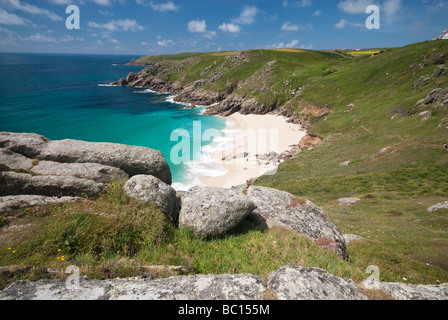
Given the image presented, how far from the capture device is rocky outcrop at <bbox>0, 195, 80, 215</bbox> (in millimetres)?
9547

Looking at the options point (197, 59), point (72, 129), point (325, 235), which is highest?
point (197, 59)

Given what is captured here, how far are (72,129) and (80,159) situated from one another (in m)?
86.7

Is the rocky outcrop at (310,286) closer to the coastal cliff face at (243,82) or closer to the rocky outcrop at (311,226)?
the rocky outcrop at (311,226)

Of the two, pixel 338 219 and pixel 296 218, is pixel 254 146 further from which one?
pixel 296 218

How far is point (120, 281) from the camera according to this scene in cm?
629

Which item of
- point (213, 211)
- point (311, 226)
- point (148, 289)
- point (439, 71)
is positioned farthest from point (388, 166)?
point (439, 71)

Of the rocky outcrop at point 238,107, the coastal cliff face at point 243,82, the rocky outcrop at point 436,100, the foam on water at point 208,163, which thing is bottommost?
the foam on water at point 208,163

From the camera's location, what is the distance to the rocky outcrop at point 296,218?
512 inches

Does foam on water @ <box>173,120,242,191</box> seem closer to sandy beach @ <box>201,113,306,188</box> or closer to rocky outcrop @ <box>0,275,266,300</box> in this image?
sandy beach @ <box>201,113,306,188</box>

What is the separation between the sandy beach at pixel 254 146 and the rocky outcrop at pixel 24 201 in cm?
3594

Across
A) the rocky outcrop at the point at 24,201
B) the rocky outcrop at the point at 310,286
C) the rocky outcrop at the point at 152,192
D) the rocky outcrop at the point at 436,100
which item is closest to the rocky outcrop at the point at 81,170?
the rocky outcrop at the point at 152,192

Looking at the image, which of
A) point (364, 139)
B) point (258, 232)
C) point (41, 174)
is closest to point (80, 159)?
point (41, 174)

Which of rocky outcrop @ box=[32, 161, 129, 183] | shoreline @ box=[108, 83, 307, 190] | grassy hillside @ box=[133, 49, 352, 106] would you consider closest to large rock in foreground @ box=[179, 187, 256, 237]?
rocky outcrop @ box=[32, 161, 129, 183]

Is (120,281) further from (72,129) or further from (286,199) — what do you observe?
(72,129)
